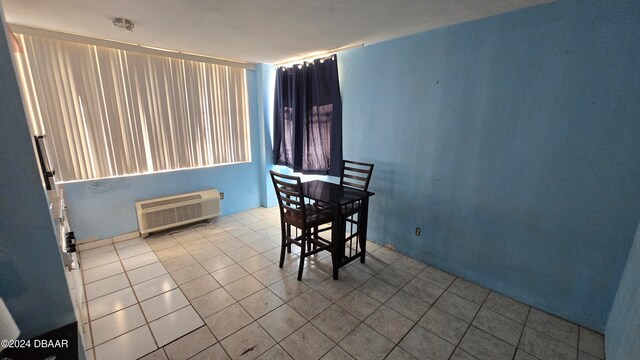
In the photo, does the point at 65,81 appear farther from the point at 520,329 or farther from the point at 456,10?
the point at 520,329

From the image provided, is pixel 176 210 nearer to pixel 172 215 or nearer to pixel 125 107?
A: pixel 172 215

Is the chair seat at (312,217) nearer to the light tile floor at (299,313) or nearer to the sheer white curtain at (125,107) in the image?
the light tile floor at (299,313)

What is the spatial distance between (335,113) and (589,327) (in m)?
2.94

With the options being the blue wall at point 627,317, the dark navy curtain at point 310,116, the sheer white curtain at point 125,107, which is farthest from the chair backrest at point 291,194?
the blue wall at point 627,317

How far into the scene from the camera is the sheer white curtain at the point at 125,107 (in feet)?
8.18

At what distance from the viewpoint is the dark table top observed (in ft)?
7.49

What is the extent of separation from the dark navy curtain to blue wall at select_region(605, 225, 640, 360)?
98.7 inches

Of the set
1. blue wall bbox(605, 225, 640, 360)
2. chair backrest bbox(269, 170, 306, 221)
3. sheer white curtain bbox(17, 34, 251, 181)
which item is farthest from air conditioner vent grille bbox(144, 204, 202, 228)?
blue wall bbox(605, 225, 640, 360)

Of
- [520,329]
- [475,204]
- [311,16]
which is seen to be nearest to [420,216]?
[475,204]

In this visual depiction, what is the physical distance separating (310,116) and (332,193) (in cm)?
144

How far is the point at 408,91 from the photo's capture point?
2529mm

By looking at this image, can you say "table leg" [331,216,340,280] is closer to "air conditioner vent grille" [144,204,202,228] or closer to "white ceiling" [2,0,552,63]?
"white ceiling" [2,0,552,63]

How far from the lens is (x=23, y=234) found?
107cm

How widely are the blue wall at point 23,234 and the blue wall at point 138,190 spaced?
7.16 ft
